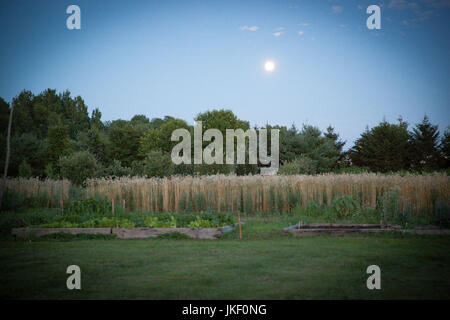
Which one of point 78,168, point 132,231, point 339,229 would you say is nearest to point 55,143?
point 78,168

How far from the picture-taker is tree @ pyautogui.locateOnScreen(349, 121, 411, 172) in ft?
118

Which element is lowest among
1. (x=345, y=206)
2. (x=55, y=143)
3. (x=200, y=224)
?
(x=200, y=224)

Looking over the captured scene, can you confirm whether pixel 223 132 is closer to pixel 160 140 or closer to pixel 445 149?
pixel 160 140

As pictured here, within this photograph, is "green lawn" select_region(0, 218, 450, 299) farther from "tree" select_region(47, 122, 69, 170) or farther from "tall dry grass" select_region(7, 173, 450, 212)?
"tree" select_region(47, 122, 69, 170)

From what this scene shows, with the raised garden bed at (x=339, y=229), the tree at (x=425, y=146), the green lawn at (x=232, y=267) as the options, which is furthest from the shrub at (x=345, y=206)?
the tree at (x=425, y=146)

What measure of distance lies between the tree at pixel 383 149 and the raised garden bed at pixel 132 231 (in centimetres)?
3072

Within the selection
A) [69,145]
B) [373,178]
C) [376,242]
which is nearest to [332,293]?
[376,242]

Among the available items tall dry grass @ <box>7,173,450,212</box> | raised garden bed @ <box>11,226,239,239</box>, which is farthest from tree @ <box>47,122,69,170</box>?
raised garden bed @ <box>11,226,239,239</box>

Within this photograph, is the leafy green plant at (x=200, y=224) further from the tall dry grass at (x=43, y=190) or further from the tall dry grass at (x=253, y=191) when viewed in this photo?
the tall dry grass at (x=43, y=190)

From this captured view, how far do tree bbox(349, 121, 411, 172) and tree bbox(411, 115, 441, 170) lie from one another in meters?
0.71

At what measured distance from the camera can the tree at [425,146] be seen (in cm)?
3394

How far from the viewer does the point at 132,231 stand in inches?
352

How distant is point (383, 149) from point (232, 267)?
1376 inches
